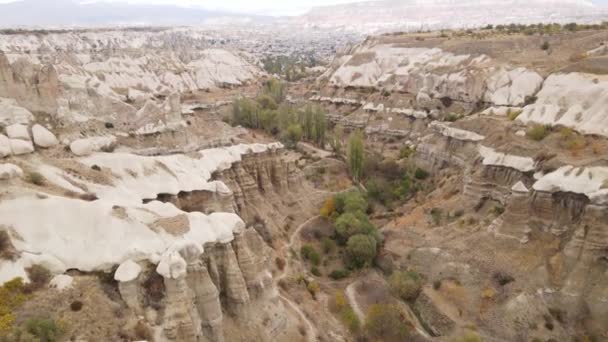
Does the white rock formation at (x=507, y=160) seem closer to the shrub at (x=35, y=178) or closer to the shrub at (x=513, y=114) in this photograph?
the shrub at (x=513, y=114)

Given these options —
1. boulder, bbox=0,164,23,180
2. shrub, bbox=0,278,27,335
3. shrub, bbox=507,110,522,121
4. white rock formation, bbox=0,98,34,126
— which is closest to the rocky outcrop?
white rock formation, bbox=0,98,34,126

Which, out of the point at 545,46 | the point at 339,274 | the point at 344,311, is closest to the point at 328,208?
the point at 339,274

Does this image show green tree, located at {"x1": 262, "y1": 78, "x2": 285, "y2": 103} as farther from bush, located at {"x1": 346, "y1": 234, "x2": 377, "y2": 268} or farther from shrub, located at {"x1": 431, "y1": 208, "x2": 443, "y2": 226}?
bush, located at {"x1": 346, "y1": 234, "x2": 377, "y2": 268}

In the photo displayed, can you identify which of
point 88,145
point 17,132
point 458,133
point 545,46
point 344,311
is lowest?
point 344,311

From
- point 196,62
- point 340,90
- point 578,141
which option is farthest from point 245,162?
point 196,62

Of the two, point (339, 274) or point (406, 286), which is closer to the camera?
point (406, 286)

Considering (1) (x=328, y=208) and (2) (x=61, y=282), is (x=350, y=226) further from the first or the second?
(2) (x=61, y=282)

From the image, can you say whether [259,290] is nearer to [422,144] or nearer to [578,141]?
[578,141]
